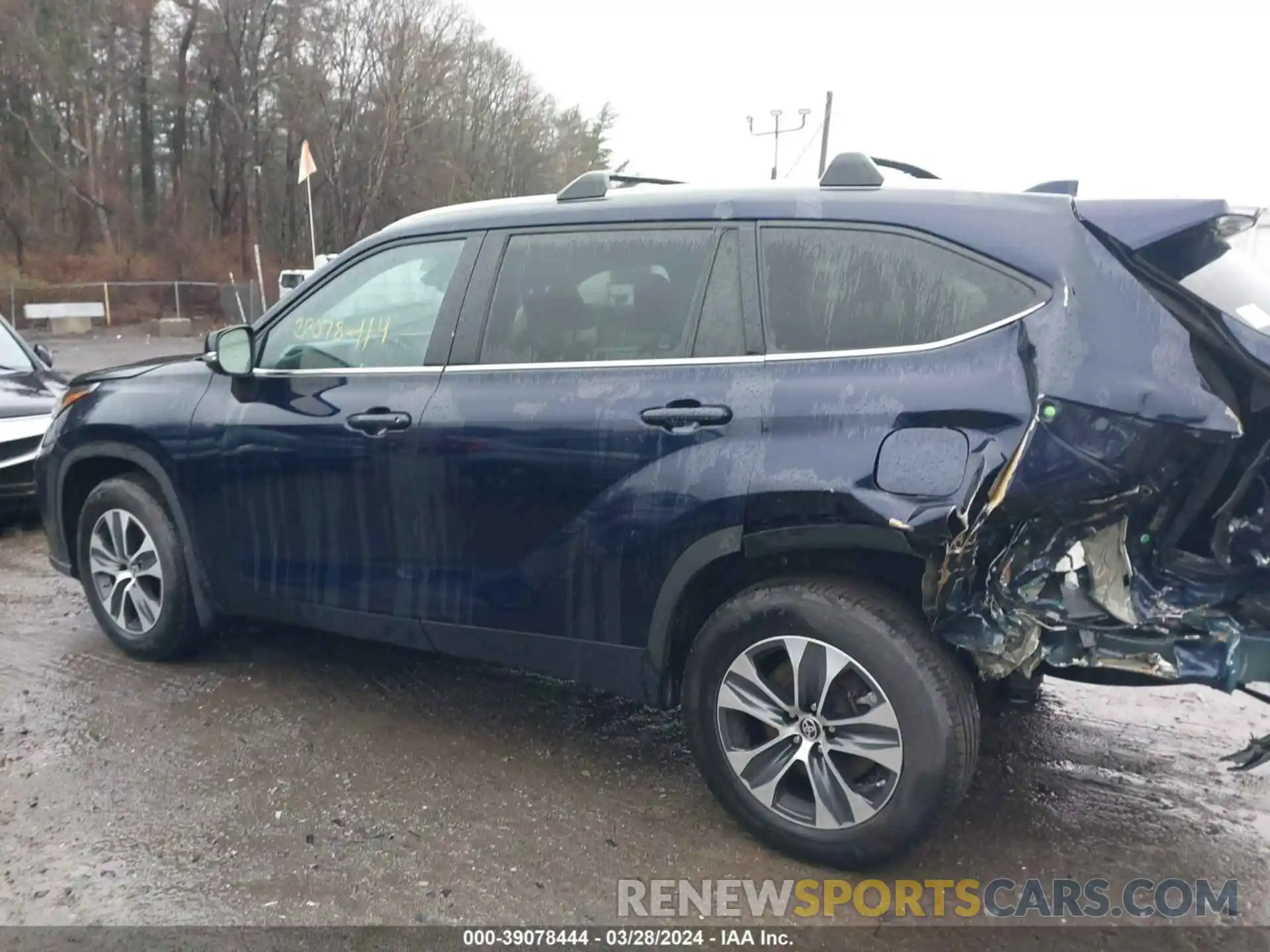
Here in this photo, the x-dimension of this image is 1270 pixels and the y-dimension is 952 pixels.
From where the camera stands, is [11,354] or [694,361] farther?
[11,354]

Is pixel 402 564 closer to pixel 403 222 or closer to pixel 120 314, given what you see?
pixel 403 222

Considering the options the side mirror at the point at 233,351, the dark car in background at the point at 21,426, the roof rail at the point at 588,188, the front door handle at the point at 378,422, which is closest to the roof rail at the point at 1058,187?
the roof rail at the point at 588,188

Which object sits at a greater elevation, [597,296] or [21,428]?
[597,296]

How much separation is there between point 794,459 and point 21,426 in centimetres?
578

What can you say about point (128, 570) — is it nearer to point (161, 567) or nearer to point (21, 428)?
point (161, 567)

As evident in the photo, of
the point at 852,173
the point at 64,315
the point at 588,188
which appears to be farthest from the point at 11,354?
the point at 64,315

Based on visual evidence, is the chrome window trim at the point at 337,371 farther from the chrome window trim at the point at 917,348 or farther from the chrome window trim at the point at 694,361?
the chrome window trim at the point at 917,348

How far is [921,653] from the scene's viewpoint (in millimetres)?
2861

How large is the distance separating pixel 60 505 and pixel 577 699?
249 cm

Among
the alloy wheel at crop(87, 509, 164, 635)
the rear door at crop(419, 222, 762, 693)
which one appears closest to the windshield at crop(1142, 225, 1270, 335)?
the rear door at crop(419, 222, 762, 693)

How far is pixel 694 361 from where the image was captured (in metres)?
3.20

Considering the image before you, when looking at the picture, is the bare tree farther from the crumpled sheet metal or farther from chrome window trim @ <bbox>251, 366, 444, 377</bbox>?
the crumpled sheet metal

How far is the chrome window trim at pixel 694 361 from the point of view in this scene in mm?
2842

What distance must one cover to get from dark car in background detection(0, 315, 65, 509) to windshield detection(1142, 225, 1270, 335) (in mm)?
5990
